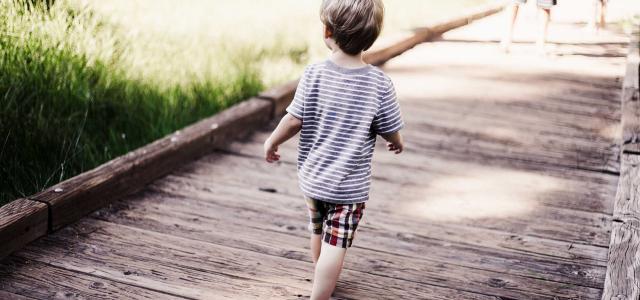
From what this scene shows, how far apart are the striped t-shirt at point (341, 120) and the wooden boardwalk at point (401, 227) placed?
504 millimetres

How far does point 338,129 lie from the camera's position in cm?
257

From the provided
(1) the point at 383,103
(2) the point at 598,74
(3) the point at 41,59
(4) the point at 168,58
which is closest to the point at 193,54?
(4) the point at 168,58

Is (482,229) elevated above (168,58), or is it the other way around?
(168,58)

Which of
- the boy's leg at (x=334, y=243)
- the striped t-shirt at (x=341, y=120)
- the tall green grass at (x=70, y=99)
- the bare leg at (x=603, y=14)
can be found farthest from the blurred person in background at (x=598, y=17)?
the boy's leg at (x=334, y=243)

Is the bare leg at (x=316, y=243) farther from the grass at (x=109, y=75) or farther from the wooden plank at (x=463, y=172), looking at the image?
the wooden plank at (x=463, y=172)

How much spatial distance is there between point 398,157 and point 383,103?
2153 millimetres

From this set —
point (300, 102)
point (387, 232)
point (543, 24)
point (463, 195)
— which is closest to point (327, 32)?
point (300, 102)

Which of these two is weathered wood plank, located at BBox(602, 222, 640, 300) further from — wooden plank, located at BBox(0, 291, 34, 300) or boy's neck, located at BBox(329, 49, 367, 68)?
wooden plank, located at BBox(0, 291, 34, 300)

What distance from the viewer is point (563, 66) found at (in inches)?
311

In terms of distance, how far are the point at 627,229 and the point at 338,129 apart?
1.38 meters

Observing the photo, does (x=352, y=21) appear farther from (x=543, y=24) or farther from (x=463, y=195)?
(x=543, y=24)

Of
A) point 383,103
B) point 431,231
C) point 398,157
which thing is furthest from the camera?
point 398,157

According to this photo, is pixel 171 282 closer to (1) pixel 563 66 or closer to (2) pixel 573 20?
(1) pixel 563 66

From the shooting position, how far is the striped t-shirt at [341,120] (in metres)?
2.55
